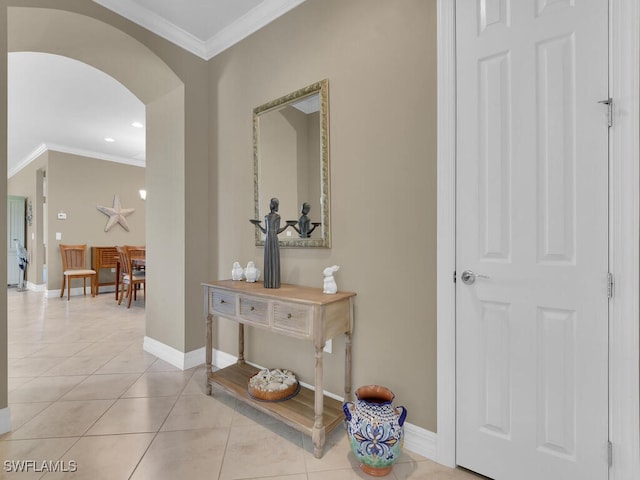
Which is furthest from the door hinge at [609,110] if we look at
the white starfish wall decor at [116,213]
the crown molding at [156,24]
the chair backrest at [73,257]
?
the white starfish wall decor at [116,213]

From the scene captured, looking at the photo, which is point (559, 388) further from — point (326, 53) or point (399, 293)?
point (326, 53)

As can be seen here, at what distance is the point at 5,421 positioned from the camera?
177 centimetres

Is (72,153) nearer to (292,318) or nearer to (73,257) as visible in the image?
(73,257)

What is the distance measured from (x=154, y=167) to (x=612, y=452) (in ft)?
11.8

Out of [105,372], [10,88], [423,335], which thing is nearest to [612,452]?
[423,335]

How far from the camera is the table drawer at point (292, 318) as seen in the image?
1644mm

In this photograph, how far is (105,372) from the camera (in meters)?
2.61

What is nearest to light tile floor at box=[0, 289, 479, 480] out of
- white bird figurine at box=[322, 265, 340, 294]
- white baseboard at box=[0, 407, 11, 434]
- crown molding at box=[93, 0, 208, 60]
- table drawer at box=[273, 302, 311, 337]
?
white baseboard at box=[0, 407, 11, 434]

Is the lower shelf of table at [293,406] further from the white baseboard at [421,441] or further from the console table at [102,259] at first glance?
the console table at [102,259]

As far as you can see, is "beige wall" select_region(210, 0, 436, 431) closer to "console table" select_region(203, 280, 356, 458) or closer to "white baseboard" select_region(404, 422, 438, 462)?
"white baseboard" select_region(404, 422, 438, 462)

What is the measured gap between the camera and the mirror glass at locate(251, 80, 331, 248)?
2.01 meters

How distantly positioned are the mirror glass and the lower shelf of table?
38.0 inches

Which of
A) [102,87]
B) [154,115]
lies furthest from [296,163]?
[102,87]

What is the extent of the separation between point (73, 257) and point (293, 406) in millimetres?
6342
